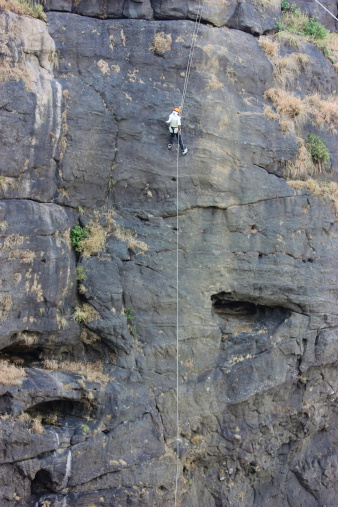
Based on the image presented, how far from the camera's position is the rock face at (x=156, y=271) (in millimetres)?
11617

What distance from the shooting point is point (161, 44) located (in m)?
13.4

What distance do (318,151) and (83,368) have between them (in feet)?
25.7

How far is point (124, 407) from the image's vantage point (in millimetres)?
11969

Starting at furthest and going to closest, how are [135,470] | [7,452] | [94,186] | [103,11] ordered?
[103,11] < [94,186] < [135,470] < [7,452]

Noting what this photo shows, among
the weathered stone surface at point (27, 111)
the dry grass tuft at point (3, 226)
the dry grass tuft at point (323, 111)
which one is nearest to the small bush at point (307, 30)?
the dry grass tuft at point (323, 111)

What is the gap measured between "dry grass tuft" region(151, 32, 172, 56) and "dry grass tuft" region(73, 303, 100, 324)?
20.1 feet

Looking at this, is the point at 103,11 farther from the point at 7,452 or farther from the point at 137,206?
the point at 7,452

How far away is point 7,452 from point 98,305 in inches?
135

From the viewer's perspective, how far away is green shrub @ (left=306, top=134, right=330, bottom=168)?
14.4 meters

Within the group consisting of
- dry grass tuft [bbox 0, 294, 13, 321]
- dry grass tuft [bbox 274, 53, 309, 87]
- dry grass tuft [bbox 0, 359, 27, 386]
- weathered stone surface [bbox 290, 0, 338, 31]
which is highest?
weathered stone surface [bbox 290, 0, 338, 31]

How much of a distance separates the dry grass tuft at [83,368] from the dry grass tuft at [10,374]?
805mm

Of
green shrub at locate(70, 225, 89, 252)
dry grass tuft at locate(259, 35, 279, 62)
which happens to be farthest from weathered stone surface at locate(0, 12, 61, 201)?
dry grass tuft at locate(259, 35, 279, 62)

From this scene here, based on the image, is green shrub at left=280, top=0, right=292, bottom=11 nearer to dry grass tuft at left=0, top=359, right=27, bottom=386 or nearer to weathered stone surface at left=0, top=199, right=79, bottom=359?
weathered stone surface at left=0, top=199, right=79, bottom=359

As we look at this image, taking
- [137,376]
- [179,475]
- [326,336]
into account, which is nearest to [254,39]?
[326,336]
